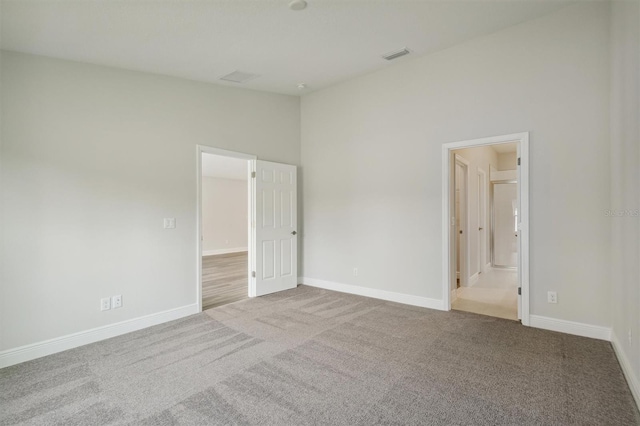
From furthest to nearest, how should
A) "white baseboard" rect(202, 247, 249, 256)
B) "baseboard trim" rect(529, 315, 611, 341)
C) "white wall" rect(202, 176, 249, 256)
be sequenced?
"white wall" rect(202, 176, 249, 256), "white baseboard" rect(202, 247, 249, 256), "baseboard trim" rect(529, 315, 611, 341)

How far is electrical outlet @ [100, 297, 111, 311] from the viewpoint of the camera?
3260 mm

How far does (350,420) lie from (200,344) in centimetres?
176

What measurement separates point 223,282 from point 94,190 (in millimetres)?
2961

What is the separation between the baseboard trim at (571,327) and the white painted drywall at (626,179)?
5.9 inches

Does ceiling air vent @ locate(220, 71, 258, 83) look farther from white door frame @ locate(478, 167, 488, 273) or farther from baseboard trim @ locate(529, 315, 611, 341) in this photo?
white door frame @ locate(478, 167, 488, 273)

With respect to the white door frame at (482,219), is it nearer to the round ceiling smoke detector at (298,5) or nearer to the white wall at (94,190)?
the round ceiling smoke detector at (298,5)

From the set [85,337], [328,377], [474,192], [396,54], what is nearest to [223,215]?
[85,337]

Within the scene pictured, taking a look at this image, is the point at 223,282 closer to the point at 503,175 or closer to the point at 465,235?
the point at 465,235

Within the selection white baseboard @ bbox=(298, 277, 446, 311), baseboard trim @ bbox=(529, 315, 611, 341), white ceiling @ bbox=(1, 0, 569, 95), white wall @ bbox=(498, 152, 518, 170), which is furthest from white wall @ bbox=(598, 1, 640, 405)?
white wall @ bbox=(498, 152, 518, 170)

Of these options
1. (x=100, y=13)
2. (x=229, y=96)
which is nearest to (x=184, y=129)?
(x=229, y=96)

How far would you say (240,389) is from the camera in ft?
7.39

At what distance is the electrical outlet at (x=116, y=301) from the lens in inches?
131

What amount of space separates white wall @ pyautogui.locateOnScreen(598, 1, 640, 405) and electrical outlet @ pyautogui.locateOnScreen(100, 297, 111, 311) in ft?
14.4

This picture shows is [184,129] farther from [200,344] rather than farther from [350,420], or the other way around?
[350,420]
